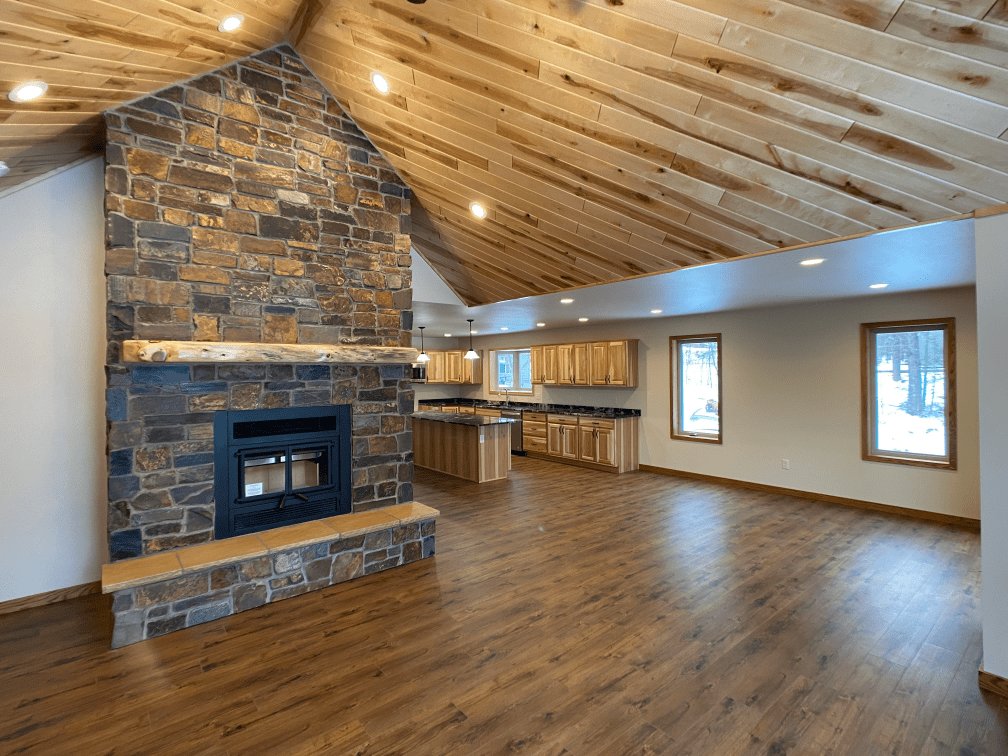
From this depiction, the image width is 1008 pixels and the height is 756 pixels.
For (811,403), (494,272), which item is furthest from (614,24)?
(811,403)

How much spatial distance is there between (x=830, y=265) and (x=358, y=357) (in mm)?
3609

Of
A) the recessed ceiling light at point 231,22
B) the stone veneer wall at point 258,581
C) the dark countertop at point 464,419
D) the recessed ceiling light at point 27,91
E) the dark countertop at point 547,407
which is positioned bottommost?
the stone veneer wall at point 258,581

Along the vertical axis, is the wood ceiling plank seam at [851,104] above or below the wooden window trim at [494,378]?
above

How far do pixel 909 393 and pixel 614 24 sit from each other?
17.5 ft

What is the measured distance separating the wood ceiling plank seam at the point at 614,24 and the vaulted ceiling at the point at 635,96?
10 millimetres

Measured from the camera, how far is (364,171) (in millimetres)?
4215

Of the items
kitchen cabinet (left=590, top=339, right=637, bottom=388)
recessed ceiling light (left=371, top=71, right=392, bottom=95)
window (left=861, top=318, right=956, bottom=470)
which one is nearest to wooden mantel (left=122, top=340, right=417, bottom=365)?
recessed ceiling light (left=371, top=71, right=392, bottom=95)

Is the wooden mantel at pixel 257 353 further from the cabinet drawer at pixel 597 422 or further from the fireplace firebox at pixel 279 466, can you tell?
the cabinet drawer at pixel 597 422

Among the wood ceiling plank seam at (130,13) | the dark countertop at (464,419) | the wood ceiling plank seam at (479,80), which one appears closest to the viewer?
the wood ceiling plank seam at (130,13)

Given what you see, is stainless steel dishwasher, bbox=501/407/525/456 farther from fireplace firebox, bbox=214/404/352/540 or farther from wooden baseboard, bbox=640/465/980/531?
fireplace firebox, bbox=214/404/352/540

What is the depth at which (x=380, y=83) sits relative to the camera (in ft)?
11.1

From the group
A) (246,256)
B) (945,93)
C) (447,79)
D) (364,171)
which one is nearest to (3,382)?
(246,256)

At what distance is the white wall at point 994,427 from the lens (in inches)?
93.4

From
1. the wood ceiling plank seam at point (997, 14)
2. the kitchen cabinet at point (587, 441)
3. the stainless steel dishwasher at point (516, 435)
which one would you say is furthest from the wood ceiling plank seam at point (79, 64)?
the stainless steel dishwasher at point (516, 435)
